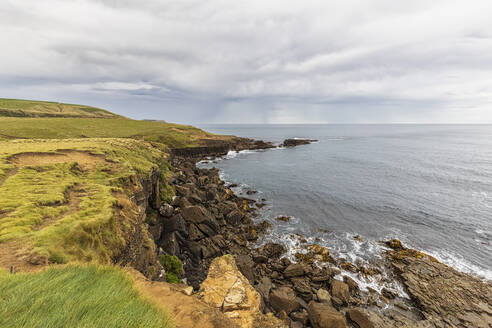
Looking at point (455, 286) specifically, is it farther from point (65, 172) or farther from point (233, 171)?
point (233, 171)

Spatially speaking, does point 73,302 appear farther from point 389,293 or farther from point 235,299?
point 389,293

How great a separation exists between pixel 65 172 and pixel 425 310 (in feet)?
110

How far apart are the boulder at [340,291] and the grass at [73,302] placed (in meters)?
17.6

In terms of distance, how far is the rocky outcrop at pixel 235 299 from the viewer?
10.6m

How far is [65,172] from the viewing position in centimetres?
Result: 1772

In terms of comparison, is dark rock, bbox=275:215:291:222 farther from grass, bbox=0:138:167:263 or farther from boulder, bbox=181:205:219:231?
grass, bbox=0:138:167:263

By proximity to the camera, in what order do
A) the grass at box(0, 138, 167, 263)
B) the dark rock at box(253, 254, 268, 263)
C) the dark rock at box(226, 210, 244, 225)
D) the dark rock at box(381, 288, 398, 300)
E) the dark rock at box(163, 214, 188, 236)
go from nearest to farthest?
the grass at box(0, 138, 167, 263) < the dark rock at box(381, 288, 398, 300) < the dark rock at box(253, 254, 268, 263) < the dark rock at box(163, 214, 188, 236) < the dark rock at box(226, 210, 244, 225)

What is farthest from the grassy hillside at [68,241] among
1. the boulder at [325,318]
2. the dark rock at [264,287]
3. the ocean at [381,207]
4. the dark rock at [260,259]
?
the ocean at [381,207]

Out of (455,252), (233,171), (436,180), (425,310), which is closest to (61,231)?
(425,310)

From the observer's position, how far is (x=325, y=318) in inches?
567

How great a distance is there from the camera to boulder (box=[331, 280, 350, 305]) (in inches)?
687

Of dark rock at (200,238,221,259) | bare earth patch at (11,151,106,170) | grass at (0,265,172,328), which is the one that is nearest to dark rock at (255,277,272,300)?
dark rock at (200,238,221,259)

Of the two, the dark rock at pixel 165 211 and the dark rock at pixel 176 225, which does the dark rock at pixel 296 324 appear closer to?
the dark rock at pixel 176 225

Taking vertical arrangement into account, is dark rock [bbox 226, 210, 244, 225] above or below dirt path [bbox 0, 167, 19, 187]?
below
